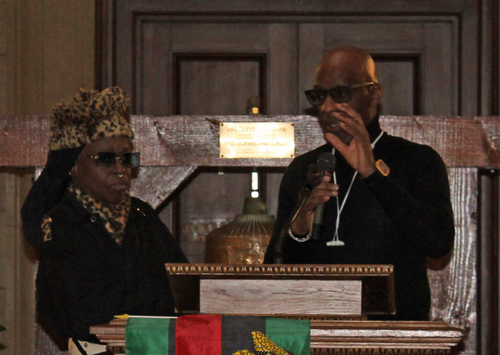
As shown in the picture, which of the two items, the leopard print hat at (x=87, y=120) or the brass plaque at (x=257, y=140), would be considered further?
the brass plaque at (x=257, y=140)

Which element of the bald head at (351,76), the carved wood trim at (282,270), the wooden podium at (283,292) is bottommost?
the wooden podium at (283,292)

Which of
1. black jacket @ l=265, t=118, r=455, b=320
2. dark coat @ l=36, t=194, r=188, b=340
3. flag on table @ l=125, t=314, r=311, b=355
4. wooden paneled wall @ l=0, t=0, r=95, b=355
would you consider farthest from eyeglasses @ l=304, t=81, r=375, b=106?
wooden paneled wall @ l=0, t=0, r=95, b=355

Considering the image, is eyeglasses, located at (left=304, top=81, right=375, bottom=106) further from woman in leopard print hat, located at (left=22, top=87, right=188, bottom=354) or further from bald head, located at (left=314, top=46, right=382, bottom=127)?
woman in leopard print hat, located at (left=22, top=87, right=188, bottom=354)

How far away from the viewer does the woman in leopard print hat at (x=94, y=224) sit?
234 cm

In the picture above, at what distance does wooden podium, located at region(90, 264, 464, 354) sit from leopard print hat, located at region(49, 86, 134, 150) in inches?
38.3

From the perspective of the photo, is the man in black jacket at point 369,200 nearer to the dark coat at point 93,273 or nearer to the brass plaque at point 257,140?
the brass plaque at point 257,140

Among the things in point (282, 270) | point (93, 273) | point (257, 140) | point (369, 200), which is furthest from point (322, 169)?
point (257, 140)

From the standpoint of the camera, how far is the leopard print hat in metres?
2.55

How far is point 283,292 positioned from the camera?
A: 1.72 metres

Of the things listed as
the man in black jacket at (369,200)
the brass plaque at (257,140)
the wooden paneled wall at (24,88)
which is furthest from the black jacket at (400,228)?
the wooden paneled wall at (24,88)

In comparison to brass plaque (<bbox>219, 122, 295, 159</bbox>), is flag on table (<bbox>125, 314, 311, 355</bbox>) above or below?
below

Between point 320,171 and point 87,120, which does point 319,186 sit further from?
point 87,120

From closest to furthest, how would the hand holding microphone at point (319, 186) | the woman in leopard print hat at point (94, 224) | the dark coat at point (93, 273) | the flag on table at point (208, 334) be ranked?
the flag on table at point (208, 334) → the hand holding microphone at point (319, 186) → the dark coat at point (93, 273) → the woman in leopard print hat at point (94, 224)

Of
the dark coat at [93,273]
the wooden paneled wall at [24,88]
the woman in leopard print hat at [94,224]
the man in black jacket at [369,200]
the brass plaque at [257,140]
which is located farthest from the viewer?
the wooden paneled wall at [24,88]
